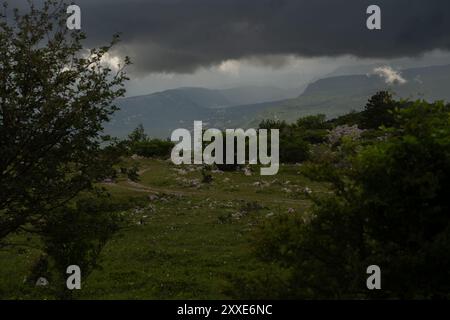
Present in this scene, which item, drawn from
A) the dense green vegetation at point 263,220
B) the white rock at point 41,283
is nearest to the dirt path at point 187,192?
the dense green vegetation at point 263,220

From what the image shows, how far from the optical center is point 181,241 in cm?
2831

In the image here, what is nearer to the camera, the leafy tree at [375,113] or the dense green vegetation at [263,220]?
the dense green vegetation at [263,220]

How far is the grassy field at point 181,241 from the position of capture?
2006 cm

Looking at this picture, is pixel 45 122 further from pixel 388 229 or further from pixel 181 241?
pixel 181 241

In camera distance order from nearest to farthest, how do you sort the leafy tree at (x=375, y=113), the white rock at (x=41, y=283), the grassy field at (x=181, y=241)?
1. the grassy field at (x=181, y=241)
2. the white rock at (x=41, y=283)
3. the leafy tree at (x=375, y=113)

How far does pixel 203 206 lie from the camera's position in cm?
3916

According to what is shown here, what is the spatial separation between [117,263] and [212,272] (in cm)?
484

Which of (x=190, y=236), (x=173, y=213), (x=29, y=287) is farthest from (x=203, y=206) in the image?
(x=29, y=287)

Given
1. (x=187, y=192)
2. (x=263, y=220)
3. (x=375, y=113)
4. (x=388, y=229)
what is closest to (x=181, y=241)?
(x=263, y=220)

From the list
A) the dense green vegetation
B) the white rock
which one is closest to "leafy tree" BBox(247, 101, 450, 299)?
the dense green vegetation

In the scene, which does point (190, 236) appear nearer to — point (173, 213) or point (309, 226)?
point (173, 213)

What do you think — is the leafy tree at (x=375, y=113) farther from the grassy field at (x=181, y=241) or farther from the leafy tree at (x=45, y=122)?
the leafy tree at (x=45, y=122)

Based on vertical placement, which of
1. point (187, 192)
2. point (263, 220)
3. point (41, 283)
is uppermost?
point (263, 220)

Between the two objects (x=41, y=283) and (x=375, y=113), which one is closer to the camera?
(x=41, y=283)
